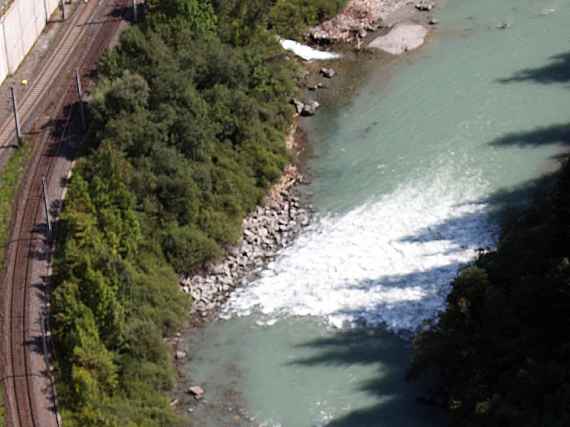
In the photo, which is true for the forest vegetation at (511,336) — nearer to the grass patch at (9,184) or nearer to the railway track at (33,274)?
the railway track at (33,274)

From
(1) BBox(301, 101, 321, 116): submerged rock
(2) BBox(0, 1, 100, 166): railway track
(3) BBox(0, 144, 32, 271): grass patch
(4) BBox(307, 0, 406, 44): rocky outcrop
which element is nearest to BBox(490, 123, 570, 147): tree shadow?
(1) BBox(301, 101, 321, 116): submerged rock

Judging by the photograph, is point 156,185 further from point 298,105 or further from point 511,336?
point 511,336

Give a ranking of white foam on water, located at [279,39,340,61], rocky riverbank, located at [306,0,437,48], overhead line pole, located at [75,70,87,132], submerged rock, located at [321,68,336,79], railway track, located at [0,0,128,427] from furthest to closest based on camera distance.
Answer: rocky riverbank, located at [306,0,437,48]
white foam on water, located at [279,39,340,61]
submerged rock, located at [321,68,336,79]
overhead line pole, located at [75,70,87,132]
railway track, located at [0,0,128,427]

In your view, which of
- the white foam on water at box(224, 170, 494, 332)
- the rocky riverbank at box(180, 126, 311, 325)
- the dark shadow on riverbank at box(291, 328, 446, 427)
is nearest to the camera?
the dark shadow on riverbank at box(291, 328, 446, 427)

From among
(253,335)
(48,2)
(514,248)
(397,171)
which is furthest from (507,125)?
(48,2)

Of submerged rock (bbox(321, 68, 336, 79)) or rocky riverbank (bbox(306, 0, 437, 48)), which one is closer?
submerged rock (bbox(321, 68, 336, 79))

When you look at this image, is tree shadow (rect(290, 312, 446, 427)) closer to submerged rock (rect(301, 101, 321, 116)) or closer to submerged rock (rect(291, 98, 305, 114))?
submerged rock (rect(301, 101, 321, 116))

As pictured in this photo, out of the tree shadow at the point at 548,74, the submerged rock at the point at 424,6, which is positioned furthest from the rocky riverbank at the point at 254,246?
the submerged rock at the point at 424,6

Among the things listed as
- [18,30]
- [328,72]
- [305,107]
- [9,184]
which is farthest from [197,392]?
[328,72]
